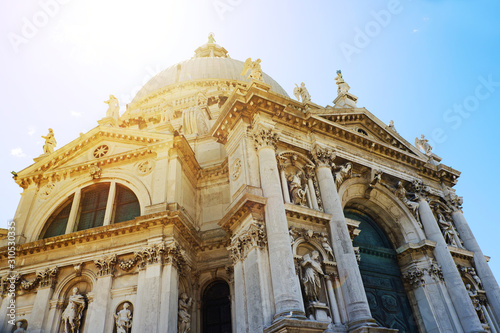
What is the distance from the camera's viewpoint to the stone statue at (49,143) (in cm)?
2208

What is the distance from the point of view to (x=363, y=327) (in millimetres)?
12664

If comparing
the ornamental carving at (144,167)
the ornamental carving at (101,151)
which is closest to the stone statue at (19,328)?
the ornamental carving at (144,167)

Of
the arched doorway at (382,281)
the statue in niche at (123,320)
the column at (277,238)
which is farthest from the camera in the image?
the arched doorway at (382,281)

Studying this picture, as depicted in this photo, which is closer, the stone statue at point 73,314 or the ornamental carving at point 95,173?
the stone statue at point 73,314

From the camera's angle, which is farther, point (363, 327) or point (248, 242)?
point (248, 242)

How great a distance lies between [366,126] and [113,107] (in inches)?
608

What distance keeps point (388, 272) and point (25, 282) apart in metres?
16.4

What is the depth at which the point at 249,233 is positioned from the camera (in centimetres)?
1412

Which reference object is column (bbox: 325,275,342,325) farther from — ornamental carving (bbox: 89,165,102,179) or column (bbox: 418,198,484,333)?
ornamental carving (bbox: 89,165,102,179)

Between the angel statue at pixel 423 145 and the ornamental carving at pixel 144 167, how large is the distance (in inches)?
667

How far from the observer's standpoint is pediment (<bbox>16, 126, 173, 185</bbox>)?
19.6 meters

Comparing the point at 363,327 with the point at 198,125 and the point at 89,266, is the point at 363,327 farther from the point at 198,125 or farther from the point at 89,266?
the point at 198,125

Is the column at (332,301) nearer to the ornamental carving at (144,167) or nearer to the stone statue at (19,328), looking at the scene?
the ornamental carving at (144,167)

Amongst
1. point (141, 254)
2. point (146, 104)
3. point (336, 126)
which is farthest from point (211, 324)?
point (146, 104)
